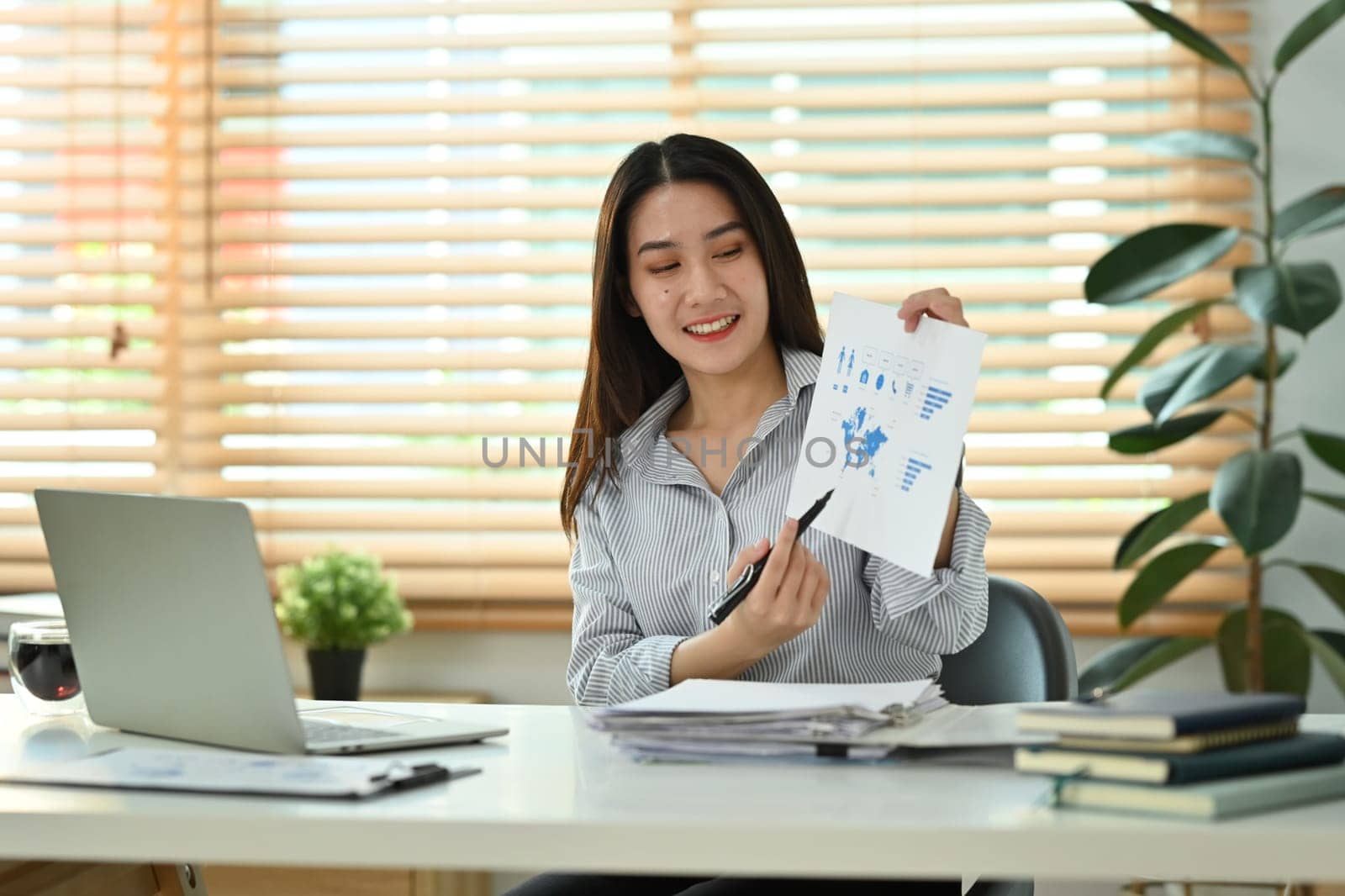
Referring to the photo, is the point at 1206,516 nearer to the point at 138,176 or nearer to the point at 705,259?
the point at 705,259

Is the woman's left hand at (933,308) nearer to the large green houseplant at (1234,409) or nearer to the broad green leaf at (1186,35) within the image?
the large green houseplant at (1234,409)

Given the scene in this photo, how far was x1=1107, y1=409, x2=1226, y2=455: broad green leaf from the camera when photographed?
2406 mm

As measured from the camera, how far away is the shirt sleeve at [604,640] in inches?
59.9

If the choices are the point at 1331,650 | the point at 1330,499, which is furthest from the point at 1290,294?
the point at 1331,650

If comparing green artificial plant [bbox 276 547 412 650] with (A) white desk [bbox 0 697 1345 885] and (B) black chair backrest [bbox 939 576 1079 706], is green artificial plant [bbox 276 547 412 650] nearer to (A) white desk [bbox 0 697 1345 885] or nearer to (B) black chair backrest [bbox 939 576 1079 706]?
(B) black chair backrest [bbox 939 576 1079 706]

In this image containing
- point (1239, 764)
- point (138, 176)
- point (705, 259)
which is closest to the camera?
point (1239, 764)

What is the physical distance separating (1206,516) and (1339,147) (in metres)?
0.78

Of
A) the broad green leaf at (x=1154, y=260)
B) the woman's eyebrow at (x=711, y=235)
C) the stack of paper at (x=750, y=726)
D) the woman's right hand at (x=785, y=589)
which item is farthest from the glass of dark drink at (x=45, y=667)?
the broad green leaf at (x=1154, y=260)

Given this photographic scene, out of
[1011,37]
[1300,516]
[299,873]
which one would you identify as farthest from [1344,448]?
[299,873]

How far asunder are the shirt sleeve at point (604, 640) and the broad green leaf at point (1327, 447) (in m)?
1.34

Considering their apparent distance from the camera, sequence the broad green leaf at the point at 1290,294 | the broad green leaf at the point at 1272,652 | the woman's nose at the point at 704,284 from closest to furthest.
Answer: the woman's nose at the point at 704,284
the broad green leaf at the point at 1290,294
the broad green leaf at the point at 1272,652

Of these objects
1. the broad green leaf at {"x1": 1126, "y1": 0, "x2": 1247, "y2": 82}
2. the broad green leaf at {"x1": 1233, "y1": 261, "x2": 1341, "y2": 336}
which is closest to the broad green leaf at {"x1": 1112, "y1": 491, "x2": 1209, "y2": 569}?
the broad green leaf at {"x1": 1233, "y1": 261, "x2": 1341, "y2": 336}

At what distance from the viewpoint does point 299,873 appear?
93.9 inches

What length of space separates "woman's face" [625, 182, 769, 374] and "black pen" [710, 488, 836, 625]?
0.45 m
